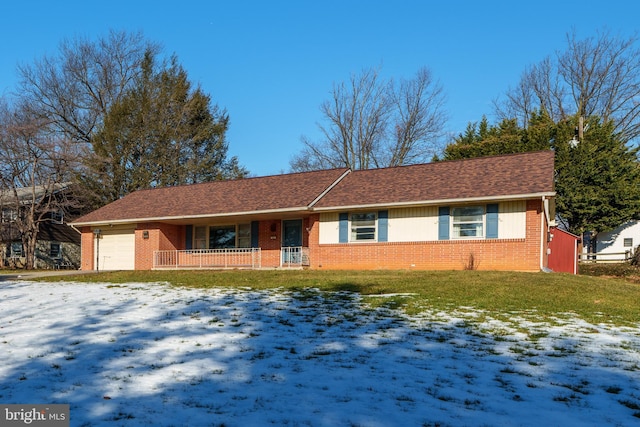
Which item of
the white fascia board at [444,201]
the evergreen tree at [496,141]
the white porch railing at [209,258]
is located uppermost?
the evergreen tree at [496,141]

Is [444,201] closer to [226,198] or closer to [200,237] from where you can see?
[226,198]

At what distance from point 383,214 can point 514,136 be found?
18.3 meters

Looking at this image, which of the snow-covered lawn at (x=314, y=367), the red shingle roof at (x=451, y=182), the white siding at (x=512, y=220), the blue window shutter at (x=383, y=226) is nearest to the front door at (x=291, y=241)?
the red shingle roof at (x=451, y=182)

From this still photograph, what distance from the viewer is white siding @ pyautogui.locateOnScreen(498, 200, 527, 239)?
1698cm

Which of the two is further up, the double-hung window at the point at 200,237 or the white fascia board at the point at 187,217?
the white fascia board at the point at 187,217

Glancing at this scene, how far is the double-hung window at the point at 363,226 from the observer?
19.5m

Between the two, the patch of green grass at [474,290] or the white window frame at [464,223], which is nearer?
the patch of green grass at [474,290]

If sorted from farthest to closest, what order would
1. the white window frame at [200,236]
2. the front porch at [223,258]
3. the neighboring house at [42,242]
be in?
the neighboring house at [42,242] < the white window frame at [200,236] < the front porch at [223,258]

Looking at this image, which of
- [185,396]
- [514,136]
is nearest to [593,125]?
[514,136]

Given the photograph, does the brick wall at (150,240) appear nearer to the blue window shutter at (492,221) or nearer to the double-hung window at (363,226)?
the double-hung window at (363,226)

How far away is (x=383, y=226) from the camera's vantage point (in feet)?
63.2

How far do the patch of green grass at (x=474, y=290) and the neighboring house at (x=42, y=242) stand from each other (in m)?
21.6

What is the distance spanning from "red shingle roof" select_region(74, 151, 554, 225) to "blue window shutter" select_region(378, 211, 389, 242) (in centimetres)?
61

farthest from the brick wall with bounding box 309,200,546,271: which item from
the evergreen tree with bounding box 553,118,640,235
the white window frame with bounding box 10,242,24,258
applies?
the white window frame with bounding box 10,242,24,258
